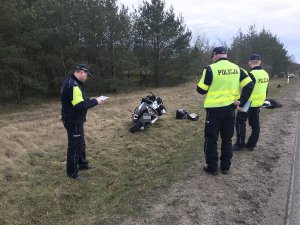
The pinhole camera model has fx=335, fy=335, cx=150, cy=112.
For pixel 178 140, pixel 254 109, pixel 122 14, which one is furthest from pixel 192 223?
pixel 122 14

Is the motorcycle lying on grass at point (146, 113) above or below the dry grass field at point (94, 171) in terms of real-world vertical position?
above

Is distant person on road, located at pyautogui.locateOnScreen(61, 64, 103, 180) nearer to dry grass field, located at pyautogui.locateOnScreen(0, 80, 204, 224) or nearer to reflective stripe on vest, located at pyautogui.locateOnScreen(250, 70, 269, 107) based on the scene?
dry grass field, located at pyautogui.locateOnScreen(0, 80, 204, 224)

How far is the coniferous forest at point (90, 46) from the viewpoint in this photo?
1834 cm

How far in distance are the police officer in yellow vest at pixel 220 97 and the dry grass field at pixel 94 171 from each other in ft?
2.59

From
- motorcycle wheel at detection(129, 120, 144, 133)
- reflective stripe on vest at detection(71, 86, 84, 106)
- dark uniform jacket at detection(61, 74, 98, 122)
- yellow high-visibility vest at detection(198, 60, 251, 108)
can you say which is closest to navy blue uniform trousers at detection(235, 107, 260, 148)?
yellow high-visibility vest at detection(198, 60, 251, 108)

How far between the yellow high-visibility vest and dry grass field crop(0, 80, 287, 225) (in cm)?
153

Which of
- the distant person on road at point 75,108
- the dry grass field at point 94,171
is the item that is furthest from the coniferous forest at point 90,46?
the distant person on road at point 75,108

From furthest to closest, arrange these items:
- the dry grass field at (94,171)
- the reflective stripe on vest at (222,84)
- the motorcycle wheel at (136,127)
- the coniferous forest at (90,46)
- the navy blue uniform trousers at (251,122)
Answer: the coniferous forest at (90,46) < the motorcycle wheel at (136,127) < the navy blue uniform trousers at (251,122) < the reflective stripe on vest at (222,84) < the dry grass field at (94,171)

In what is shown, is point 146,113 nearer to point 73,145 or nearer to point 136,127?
point 136,127

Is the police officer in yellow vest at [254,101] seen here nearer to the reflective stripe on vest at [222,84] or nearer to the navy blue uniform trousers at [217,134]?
the navy blue uniform trousers at [217,134]

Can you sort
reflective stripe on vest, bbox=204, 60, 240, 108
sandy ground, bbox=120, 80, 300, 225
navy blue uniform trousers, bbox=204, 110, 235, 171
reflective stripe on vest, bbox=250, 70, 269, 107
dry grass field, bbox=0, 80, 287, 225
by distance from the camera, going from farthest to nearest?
reflective stripe on vest, bbox=250, 70, 269, 107 < navy blue uniform trousers, bbox=204, 110, 235, 171 < reflective stripe on vest, bbox=204, 60, 240, 108 < dry grass field, bbox=0, 80, 287, 225 < sandy ground, bbox=120, 80, 300, 225

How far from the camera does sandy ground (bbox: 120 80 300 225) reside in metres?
4.59

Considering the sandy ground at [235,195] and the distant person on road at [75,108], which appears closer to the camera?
the sandy ground at [235,195]

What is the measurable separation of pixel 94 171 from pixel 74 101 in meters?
1.67
